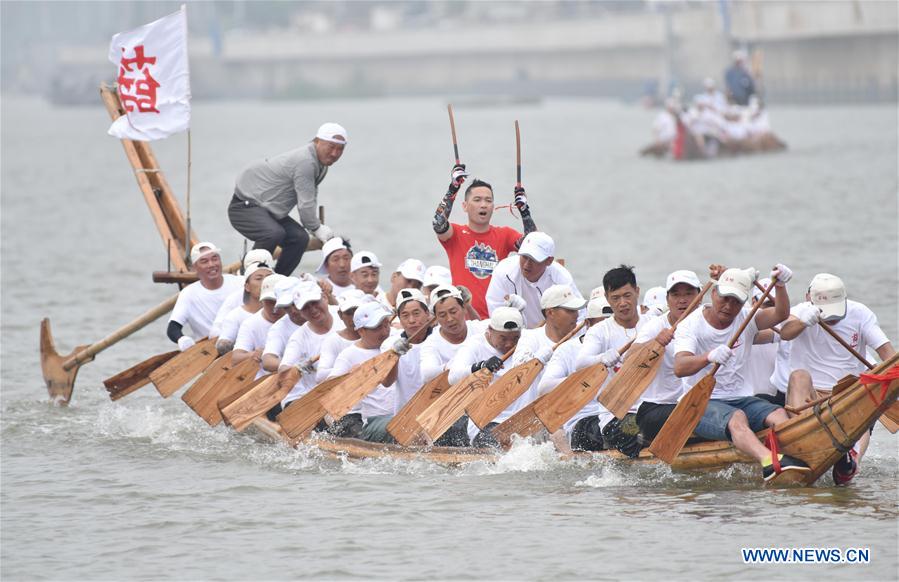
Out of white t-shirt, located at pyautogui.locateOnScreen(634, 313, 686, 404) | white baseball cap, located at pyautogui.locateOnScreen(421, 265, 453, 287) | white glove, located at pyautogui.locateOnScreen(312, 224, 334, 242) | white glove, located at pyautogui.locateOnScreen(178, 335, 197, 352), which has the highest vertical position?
white glove, located at pyautogui.locateOnScreen(312, 224, 334, 242)

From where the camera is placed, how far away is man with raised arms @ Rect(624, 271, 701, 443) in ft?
38.9

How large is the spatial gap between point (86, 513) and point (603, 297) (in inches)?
167

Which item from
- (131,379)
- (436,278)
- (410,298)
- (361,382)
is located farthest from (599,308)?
(131,379)

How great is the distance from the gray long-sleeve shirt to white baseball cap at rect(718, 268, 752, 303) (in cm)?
576

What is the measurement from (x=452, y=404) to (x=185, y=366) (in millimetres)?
4009

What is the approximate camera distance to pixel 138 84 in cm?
1753

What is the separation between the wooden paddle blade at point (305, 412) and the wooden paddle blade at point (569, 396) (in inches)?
70.2

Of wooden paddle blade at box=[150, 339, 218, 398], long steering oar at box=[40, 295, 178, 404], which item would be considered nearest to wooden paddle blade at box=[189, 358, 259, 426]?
wooden paddle blade at box=[150, 339, 218, 398]

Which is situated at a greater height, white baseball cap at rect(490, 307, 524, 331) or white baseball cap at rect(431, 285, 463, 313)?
white baseball cap at rect(431, 285, 463, 313)

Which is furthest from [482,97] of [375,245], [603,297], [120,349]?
[603,297]

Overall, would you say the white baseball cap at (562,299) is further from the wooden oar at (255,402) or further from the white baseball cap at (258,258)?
the white baseball cap at (258,258)

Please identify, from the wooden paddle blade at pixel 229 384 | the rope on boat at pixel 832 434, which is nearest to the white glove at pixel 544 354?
the rope on boat at pixel 832 434

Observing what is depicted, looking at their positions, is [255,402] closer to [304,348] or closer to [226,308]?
[304,348]

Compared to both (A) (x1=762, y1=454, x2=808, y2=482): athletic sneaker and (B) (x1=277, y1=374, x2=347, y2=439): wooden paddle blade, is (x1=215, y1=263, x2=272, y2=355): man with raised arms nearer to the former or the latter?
(B) (x1=277, y1=374, x2=347, y2=439): wooden paddle blade
